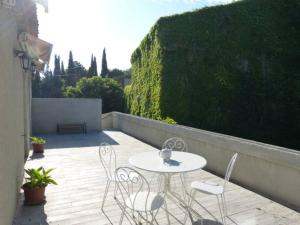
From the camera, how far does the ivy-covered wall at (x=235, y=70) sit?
10.6m

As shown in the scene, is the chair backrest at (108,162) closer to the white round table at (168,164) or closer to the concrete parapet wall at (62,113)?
the white round table at (168,164)

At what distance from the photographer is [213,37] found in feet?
35.7

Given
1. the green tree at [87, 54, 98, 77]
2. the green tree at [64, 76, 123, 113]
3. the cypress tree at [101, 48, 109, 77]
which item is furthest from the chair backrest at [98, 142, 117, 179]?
the green tree at [87, 54, 98, 77]

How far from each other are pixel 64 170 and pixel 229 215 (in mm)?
3443

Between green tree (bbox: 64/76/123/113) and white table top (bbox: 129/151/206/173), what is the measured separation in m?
15.9

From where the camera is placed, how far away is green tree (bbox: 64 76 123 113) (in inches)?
781

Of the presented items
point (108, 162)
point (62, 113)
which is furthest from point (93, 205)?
point (62, 113)

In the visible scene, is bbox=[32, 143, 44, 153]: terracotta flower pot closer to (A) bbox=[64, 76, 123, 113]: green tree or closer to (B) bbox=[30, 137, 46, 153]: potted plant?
(B) bbox=[30, 137, 46, 153]: potted plant

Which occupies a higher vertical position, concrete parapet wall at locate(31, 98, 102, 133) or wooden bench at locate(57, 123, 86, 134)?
concrete parapet wall at locate(31, 98, 102, 133)

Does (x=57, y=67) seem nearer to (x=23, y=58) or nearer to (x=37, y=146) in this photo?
(x=37, y=146)

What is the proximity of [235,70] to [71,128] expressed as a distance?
22.2ft

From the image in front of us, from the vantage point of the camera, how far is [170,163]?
11.1 feet

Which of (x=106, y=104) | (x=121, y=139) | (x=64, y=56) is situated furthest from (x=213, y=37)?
(x=64, y=56)

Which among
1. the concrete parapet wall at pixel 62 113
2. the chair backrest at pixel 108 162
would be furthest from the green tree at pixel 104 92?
the chair backrest at pixel 108 162
